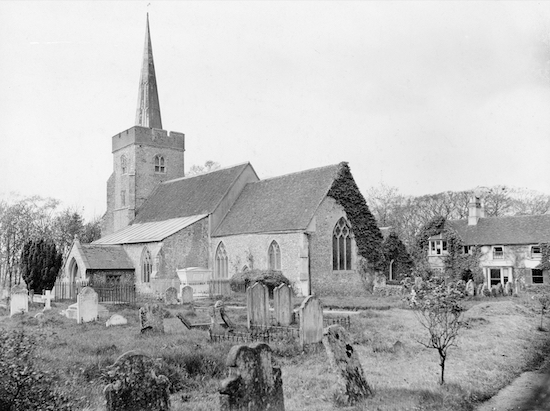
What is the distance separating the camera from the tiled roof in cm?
3566

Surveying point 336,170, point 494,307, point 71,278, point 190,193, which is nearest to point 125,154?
point 190,193

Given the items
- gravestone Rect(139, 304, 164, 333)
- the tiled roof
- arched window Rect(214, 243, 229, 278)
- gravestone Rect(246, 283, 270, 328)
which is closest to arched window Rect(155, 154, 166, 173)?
the tiled roof

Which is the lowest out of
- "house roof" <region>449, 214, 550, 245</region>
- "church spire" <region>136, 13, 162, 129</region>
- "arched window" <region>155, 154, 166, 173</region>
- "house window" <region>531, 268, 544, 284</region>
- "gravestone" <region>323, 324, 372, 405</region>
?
"house window" <region>531, 268, 544, 284</region>

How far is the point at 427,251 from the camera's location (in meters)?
44.5

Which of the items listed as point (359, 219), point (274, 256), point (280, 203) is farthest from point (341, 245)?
point (280, 203)

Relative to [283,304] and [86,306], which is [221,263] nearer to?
[86,306]

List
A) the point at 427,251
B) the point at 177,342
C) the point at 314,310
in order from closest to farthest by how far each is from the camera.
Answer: the point at 177,342 < the point at 314,310 < the point at 427,251

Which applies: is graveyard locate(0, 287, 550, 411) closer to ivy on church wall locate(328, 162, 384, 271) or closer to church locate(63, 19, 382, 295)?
church locate(63, 19, 382, 295)

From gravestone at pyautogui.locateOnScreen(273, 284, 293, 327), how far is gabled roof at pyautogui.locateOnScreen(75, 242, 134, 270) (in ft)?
72.6

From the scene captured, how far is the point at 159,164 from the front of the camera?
160 ft

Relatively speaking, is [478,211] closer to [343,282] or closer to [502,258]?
[502,258]

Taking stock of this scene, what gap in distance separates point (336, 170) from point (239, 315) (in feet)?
48.3

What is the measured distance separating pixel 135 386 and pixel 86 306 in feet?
40.5

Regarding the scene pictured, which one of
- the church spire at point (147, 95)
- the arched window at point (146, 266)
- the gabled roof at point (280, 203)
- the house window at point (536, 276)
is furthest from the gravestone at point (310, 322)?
the church spire at point (147, 95)
